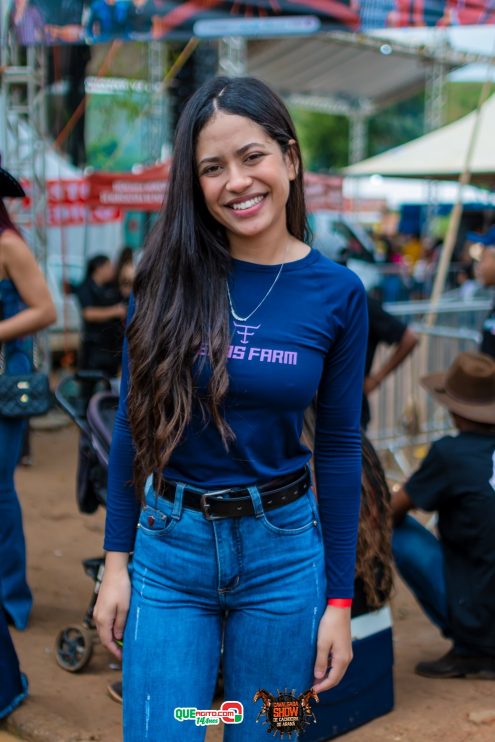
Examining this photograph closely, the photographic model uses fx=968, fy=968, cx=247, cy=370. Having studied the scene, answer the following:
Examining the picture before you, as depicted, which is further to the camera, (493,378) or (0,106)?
(0,106)

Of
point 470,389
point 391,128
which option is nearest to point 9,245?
point 470,389

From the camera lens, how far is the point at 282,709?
6.74 ft

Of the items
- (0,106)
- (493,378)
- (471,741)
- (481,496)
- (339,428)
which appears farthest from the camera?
(0,106)

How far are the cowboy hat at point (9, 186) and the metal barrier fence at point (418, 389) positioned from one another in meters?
3.78

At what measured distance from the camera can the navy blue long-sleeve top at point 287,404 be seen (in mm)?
2016

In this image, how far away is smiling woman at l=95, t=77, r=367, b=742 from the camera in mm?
2006

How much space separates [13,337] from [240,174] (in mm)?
2472

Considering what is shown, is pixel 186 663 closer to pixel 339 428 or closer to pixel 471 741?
pixel 339 428

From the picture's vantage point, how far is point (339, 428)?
213 centimetres

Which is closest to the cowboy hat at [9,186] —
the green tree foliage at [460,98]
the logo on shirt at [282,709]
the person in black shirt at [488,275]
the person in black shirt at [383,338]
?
the person in black shirt at [383,338]

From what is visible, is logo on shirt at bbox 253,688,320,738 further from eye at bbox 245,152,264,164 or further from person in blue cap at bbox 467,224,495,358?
person in blue cap at bbox 467,224,495,358

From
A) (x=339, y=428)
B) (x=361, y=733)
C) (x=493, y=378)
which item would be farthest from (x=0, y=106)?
(x=339, y=428)

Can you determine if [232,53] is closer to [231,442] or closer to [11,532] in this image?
[11,532]

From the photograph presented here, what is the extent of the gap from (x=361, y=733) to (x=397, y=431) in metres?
4.37
